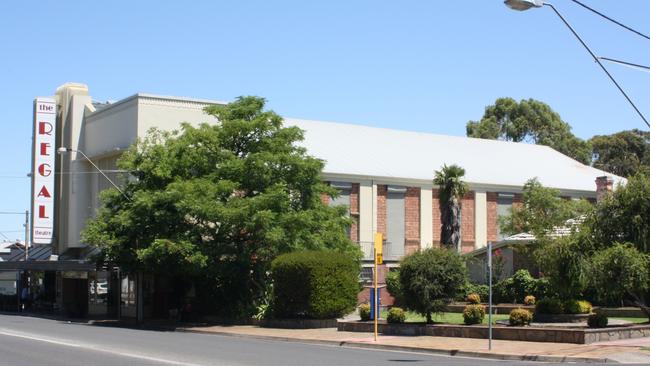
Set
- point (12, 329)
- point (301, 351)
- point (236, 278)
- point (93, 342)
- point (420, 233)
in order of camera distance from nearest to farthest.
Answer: point (301, 351) → point (93, 342) → point (12, 329) → point (236, 278) → point (420, 233)

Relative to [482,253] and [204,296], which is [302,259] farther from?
[482,253]

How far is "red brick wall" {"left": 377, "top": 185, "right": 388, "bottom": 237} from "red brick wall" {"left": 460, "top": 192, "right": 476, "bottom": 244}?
227 inches

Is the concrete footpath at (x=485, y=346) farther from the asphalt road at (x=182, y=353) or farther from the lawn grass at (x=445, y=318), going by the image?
the lawn grass at (x=445, y=318)

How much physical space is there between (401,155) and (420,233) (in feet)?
20.2

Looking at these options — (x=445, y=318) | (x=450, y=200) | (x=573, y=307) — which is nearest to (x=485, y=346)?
(x=573, y=307)

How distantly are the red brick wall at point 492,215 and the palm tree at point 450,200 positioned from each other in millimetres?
9817

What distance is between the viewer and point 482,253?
154ft

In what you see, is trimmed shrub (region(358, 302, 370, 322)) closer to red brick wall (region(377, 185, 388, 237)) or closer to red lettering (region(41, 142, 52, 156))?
red brick wall (region(377, 185, 388, 237))

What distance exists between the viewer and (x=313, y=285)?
115 feet

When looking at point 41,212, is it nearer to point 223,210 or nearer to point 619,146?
point 223,210

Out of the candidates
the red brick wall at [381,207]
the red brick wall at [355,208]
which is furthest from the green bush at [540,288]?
the red brick wall at [381,207]

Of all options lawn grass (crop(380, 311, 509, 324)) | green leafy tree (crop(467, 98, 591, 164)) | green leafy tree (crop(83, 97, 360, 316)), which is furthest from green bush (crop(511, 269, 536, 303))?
green leafy tree (crop(467, 98, 591, 164))

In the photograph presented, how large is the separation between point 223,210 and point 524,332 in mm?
15372

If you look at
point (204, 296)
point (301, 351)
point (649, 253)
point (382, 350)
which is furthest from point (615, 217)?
point (204, 296)
